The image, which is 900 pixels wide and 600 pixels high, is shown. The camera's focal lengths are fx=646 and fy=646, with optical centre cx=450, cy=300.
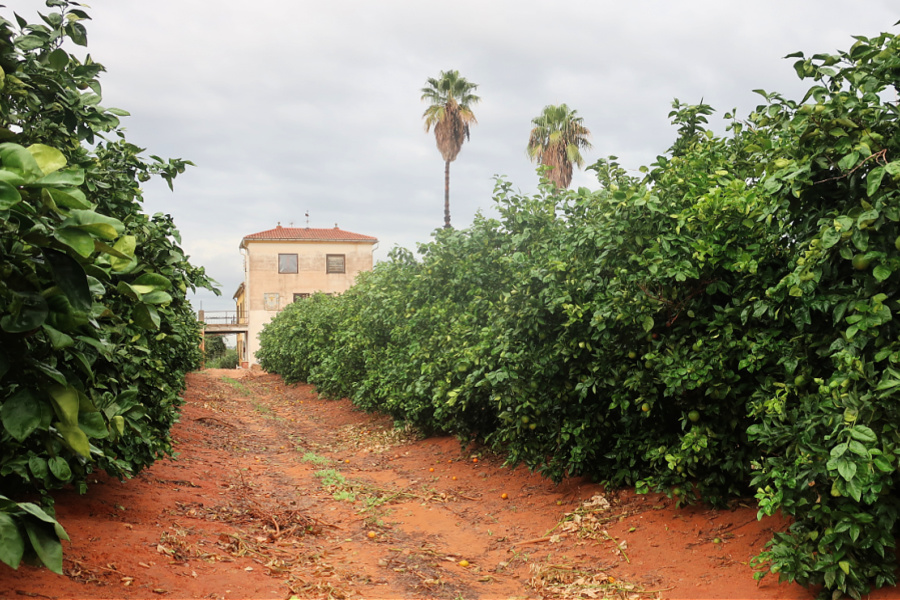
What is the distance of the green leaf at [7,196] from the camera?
5.13 ft

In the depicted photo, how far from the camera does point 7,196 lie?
5.16 feet

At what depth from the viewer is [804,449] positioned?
12.1 feet

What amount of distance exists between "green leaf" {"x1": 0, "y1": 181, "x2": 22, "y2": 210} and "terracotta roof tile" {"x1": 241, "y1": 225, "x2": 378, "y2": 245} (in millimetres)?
39216

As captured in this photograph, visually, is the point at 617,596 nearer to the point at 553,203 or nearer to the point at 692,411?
the point at 692,411

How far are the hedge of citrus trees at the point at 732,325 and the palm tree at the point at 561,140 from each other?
20051 mm

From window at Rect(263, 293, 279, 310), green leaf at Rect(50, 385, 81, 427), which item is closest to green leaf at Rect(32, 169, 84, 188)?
green leaf at Rect(50, 385, 81, 427)

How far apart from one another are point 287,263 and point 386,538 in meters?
35.4

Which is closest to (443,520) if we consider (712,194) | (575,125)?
(712,194)

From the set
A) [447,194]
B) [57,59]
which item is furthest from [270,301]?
[57,59]

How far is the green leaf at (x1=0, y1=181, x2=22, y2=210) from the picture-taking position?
5.13ft

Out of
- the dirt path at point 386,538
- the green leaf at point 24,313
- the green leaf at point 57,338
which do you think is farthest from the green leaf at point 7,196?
the dirt path at point 386,538

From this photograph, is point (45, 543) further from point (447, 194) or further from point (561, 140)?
point (447, 194)

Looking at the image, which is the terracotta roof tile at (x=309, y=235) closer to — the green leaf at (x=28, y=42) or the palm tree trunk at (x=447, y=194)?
the palm tree trunk at (x=447, y=194)

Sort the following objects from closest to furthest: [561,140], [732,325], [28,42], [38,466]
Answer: [38,466] → [28,42] → [732,325] → [561,140]
